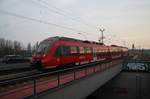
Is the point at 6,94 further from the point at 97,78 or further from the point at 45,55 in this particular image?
the point at 97,78

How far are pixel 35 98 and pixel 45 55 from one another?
932 cm

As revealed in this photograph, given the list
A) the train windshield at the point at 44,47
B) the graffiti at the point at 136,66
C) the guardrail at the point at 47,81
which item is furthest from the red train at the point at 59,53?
the graffiti at the point at 136,66

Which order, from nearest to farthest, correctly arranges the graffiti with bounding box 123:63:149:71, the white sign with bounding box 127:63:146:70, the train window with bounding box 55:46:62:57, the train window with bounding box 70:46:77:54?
the train window with bounding box 55:46:62:57 < the train window with bounding box 70:46:77:54 < the graffiti with bounding box 123:63:149:71 < the white sign with bounding box 127:63:146:70

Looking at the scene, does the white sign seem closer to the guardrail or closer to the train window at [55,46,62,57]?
the train window at [55,46,62,57]

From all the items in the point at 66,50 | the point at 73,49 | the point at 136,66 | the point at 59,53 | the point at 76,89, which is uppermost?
the point at 73,49

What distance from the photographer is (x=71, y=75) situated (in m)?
14.1

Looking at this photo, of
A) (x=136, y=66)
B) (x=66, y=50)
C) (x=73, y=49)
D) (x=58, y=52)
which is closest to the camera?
(x=58, y=52)

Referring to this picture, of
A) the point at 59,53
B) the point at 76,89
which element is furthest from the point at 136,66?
the point at 76,89

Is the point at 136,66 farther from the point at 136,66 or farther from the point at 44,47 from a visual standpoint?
the point at 44,47

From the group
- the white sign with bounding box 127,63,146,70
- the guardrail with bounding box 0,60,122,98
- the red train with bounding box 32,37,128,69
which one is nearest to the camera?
the guardrail with bounding box 0,60,122,98

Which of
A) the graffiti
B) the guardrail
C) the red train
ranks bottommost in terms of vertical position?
the graffiti

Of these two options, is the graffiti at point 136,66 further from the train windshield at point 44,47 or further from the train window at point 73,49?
the train windshield at point 44,47

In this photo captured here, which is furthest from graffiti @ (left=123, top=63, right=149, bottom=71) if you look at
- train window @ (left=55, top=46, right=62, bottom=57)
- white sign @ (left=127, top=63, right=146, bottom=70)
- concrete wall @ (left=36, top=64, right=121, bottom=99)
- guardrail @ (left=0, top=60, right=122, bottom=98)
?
guardrail @ (left=0, top=60, right=122, bottom=98)

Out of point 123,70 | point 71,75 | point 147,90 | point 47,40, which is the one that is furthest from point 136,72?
point 71,75
